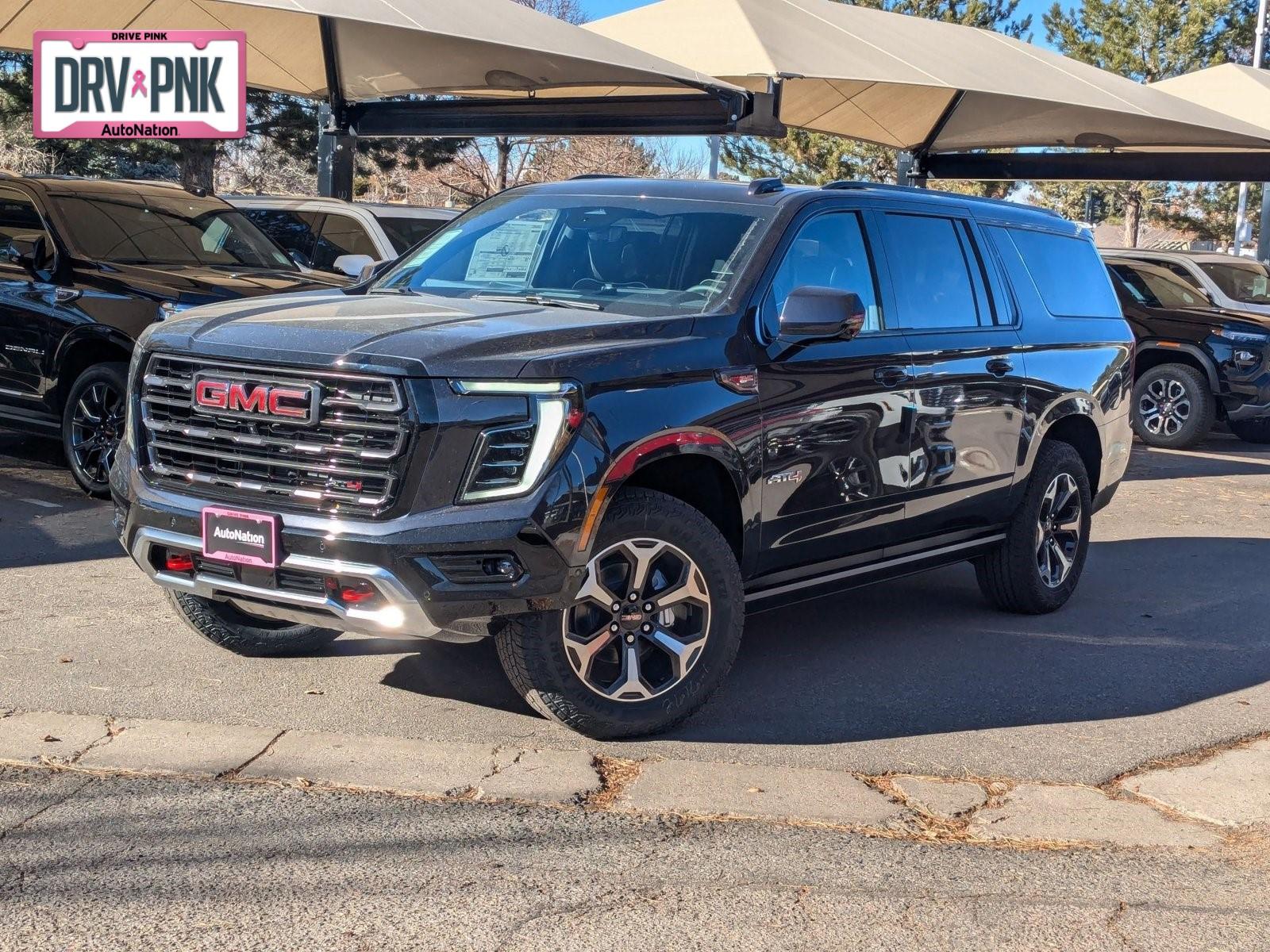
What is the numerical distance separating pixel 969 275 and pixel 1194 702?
2092 millimetres

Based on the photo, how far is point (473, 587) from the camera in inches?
179

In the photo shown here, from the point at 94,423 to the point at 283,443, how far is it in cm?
473

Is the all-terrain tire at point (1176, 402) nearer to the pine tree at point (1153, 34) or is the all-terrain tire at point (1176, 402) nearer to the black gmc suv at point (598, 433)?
the black gmc suv at point (598, 433)

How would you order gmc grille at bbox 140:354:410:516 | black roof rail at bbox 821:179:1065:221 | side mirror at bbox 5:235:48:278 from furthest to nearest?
side mirror at bbox 5:235:48:278
black roof rail at bbox 821:179:1065:221
gmc grille at bbox 140:354:410:516

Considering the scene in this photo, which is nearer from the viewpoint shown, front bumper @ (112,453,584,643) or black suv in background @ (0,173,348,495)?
front bumper @ (112,453,584,643)

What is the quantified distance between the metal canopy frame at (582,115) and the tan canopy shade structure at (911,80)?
24.4 inches

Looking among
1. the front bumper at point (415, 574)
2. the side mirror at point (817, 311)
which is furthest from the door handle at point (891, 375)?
the front bumper at point (415, 574)

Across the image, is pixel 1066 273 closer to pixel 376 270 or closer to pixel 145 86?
pixel 376 270

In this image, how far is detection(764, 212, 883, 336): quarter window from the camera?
5.64m

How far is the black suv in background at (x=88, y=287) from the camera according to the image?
8.96 m

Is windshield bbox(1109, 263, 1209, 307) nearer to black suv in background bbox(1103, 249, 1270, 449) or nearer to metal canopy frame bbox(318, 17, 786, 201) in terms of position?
black suv in background bbox(1103, 249, 1270, 449)

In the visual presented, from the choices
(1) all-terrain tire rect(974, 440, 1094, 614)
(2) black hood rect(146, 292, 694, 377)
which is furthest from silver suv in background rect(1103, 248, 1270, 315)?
(2) black hood rect(146, 292, 694, 377)

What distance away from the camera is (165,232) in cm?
1007

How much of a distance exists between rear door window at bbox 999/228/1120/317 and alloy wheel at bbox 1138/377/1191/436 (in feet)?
25.9
